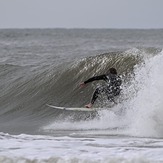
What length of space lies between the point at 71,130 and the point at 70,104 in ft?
12.9

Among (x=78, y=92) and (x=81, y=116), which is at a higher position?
(x=78, y=92)

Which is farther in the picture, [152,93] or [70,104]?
[70,104]

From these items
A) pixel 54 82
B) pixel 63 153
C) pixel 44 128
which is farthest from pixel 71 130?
pixel 54 82

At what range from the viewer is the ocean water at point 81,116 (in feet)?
28.7

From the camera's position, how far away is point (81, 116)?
46.0ft

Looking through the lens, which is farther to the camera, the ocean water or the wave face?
the wave face

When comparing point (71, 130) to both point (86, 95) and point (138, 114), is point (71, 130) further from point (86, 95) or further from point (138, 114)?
point (86, 95)

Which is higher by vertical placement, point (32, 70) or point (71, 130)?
point (32, 70)

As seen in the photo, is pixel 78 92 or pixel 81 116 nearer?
pixel 81 116

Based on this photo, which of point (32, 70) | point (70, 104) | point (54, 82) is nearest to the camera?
point (70, 104)

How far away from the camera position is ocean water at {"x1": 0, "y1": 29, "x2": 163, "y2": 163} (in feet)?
28.7

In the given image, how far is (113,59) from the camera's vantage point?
58.6 feet

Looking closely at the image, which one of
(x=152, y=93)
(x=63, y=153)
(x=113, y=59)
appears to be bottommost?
(x=63, y=153)

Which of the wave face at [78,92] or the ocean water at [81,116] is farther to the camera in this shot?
the wave face at [78,92]
